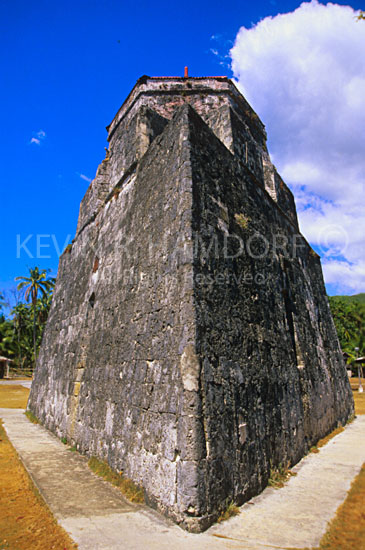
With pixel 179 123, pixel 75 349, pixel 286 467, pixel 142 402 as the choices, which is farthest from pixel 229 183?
pixel 75 349

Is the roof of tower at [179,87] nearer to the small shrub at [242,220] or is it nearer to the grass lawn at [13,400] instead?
Result: the small shrub at [242,220]

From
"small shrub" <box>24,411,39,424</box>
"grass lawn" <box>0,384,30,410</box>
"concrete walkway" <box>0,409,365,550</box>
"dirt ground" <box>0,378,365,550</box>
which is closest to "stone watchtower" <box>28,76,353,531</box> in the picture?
"concrete walkway" <box>0,409,365,550</box>

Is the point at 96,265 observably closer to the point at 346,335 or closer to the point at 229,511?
the point at 229,511

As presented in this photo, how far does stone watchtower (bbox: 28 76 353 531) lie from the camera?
331cm

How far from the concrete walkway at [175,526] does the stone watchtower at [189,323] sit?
0.64 ft

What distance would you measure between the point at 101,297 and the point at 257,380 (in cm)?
308

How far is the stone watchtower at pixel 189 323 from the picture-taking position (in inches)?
130

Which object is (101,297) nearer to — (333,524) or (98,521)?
(98,521)

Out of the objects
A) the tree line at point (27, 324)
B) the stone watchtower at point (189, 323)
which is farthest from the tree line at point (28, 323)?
the stone watchtower at point (189, 323)

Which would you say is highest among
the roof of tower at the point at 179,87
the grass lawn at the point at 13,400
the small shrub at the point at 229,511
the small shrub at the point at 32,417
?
the roof of tower at the point at 179,87

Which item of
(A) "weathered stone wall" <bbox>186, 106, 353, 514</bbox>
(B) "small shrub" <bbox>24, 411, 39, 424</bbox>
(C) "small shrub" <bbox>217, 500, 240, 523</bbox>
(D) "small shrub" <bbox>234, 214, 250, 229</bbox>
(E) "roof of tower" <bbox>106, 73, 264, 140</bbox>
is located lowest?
(B) "small shrub" <bbox>24, 411, 39, 424</bbox>

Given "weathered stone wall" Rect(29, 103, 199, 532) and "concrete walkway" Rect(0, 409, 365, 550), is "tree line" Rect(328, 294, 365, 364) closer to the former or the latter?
"concrete walkway" Rect(0, 409, 365, 550)

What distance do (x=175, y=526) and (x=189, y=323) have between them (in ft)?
5.68

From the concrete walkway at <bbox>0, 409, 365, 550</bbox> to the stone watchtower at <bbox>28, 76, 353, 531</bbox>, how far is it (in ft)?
0.64
